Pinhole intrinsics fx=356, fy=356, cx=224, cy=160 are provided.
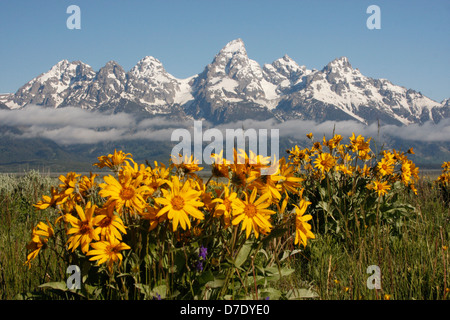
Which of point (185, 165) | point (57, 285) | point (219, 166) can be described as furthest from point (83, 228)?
point (219, 166)

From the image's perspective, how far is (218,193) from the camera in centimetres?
209

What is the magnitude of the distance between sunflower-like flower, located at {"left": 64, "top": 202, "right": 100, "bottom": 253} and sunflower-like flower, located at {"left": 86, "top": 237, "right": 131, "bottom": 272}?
0.04 metres

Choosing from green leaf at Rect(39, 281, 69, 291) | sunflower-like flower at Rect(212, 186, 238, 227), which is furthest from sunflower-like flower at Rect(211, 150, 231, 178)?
green leaf at Rect(39, 281, 69, 291)

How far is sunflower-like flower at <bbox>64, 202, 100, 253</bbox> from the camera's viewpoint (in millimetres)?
1878

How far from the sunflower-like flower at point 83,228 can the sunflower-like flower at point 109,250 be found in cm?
4

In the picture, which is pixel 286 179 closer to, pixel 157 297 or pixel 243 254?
pixel 243 254

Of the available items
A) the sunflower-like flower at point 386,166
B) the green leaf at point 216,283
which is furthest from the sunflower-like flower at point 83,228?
the sunflower-like flower at point 386,166

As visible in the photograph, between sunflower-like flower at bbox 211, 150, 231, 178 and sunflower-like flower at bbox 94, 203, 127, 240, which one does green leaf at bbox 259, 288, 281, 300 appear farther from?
sunflower-like flower at bbox 94, 203, 127, 240

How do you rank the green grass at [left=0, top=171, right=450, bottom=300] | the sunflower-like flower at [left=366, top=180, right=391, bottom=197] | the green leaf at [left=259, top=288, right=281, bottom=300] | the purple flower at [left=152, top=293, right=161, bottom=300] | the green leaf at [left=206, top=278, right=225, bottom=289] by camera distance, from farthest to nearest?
the sunflower-like flower at [left=366, top=180, right=391, bottom=197]
the green grass at [left=0, top=171, right=450, bottom=300]
the green leaf at [left=259, top=288, right=281, bottom=300]
the green leaf at [left=206, top=278, right=225, bottom=289]
the purple flower at [left=152, top=293, right=161, bottom=300]

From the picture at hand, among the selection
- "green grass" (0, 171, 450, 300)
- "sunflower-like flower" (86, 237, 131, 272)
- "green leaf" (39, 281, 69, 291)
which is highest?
"sunflower-like flower" (86, 237, 131, 272)

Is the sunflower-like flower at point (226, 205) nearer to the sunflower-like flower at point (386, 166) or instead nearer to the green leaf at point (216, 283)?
the green leaf at point (216, 283)

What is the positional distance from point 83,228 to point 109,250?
0.18 m

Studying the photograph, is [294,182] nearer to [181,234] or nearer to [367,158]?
[181,234]
